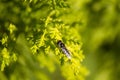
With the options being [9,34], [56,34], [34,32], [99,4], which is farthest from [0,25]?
[99,4]

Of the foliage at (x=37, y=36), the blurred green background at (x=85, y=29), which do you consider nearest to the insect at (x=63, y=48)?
the foliage at (x=37, y=36)

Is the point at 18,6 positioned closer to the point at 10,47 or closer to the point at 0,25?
the point at 0,25

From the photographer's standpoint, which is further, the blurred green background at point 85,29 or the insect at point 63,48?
the blurred green background at point 85,29

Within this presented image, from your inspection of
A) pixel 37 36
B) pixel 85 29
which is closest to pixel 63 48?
pixel 37 36

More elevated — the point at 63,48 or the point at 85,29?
the point at 63,48

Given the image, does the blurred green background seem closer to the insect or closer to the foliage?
the foliage

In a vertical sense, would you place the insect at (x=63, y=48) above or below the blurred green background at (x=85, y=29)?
above

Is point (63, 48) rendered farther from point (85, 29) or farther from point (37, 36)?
point (85, 29)

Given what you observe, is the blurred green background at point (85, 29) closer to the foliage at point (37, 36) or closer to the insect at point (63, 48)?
the foliage at point (37, 36)
